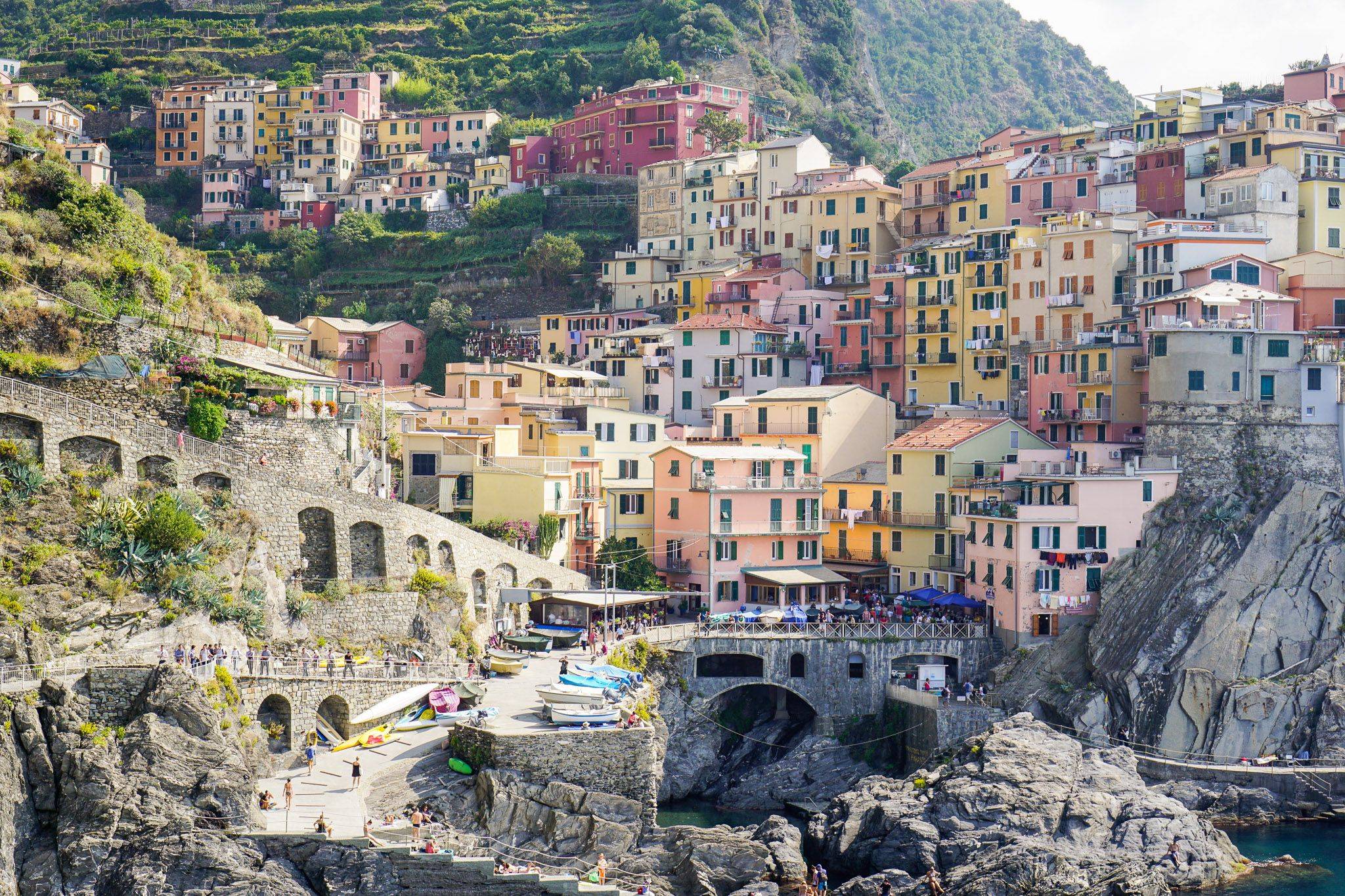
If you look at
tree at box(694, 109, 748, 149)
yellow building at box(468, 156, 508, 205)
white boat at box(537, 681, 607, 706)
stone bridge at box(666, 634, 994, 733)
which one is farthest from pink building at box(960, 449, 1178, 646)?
yellow building at box(468, 156, 508, 205)

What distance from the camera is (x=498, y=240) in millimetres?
98375

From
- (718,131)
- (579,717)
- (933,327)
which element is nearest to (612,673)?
(579,717)

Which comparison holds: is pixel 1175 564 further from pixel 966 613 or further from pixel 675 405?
pixel 675 405

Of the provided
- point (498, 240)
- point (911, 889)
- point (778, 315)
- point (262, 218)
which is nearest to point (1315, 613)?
point (911, 889)

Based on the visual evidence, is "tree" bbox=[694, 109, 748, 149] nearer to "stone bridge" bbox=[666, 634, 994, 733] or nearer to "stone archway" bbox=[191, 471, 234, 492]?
"stone bridge" bbox=[666, 634, 994, 733]

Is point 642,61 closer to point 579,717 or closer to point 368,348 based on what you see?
point 368,348

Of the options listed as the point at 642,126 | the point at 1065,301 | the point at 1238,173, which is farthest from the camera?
the point at 642,126

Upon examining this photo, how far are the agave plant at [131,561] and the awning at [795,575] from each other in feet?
78.4

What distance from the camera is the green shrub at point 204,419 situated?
174 feet

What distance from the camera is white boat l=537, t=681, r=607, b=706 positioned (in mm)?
47375

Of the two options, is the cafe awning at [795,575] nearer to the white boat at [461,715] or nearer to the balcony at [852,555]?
the balcony at [852,555]

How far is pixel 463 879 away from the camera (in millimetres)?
40938

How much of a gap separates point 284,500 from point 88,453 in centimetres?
582

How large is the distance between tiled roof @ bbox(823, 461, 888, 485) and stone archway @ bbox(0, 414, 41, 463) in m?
31.3
